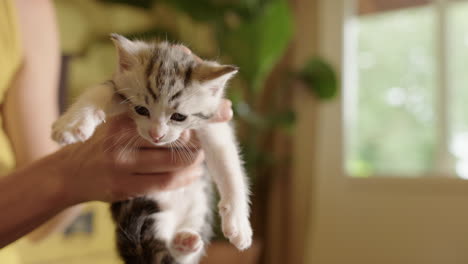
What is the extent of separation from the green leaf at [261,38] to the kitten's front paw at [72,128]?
4.09 feet

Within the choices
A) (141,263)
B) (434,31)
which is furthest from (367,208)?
(141,263)

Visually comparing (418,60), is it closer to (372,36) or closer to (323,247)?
(372,36)

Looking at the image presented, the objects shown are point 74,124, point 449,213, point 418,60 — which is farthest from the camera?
point 418,60

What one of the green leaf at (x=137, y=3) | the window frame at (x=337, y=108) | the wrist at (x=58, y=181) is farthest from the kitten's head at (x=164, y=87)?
the green leaf at (x=137, y=3)

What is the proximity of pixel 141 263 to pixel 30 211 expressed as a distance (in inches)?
8.2

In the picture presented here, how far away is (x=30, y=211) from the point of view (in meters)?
0.71

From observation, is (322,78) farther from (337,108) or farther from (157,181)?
(157,181)

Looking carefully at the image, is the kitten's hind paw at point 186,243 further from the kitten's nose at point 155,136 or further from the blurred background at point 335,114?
the blurred background at point 335,114

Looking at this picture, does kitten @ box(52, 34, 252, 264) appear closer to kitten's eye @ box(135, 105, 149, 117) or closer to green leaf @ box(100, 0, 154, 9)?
kitten's eye @ box(135, 105, 149, 117)

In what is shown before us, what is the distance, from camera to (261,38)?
180 centimetres

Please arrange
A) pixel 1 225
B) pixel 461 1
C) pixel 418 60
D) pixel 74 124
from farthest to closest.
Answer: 1. pixel 418 60
2. pixel 461 1
3. pixel 1 225
4. pixel 74 124

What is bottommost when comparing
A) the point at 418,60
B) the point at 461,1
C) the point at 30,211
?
the point at 30,211

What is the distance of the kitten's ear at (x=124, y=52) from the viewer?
71cm

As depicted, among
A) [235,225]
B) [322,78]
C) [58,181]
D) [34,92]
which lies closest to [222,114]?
[235,225]
